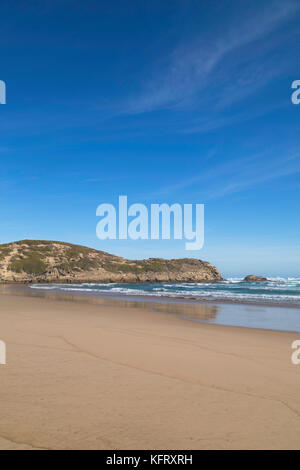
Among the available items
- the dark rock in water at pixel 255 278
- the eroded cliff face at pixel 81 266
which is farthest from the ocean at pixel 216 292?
the dark rock in water at pixel 255 278

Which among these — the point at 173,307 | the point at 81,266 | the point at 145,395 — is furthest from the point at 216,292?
the point at 81,266

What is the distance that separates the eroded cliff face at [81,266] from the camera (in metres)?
82.7

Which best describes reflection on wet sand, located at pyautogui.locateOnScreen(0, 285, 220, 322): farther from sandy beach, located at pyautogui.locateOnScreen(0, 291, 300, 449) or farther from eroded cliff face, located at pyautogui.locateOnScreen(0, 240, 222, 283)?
eroded cliff face, located at pyautogui.locateOnScreen(0, 240, 222, 283)

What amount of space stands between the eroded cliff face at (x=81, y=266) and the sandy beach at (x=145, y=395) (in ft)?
250

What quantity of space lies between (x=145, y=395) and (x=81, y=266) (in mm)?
88614

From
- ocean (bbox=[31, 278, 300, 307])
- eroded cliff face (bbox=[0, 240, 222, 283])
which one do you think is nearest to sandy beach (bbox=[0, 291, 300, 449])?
ocean (bbox=[31, 278, 300, 307])

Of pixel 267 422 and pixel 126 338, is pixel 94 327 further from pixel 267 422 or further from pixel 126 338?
pixel 267 422

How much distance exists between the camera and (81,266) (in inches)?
3570

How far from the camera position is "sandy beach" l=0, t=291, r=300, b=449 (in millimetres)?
3490

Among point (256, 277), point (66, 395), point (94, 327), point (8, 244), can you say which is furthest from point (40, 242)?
point (66, 395)

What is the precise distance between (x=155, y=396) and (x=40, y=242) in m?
108

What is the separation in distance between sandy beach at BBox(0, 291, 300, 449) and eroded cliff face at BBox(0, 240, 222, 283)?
7633 cm

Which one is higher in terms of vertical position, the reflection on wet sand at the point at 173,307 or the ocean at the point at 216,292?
the reflection on wet sand at the point at 173,307

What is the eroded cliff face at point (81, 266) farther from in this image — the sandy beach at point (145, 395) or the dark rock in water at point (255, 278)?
the sandy beach at point (145, 395)
